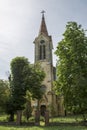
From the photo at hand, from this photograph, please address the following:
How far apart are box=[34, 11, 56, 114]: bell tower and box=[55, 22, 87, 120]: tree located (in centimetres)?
2477

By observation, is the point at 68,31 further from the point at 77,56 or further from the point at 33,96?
the point at 33,96

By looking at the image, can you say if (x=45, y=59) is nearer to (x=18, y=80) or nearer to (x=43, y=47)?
(x=43, y=47)

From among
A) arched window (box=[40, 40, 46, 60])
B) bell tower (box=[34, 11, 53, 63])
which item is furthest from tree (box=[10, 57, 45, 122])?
arched window (box=[40, 40, 46, 60])

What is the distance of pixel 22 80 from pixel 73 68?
1316cm

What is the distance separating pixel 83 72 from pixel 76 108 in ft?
12.3

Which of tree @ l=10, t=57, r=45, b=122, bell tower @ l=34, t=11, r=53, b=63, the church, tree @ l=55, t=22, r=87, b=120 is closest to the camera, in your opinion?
tree @ l=55, t=22, r=87, b=120

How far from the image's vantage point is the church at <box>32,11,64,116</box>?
51.2m

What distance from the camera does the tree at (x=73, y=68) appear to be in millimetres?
24672

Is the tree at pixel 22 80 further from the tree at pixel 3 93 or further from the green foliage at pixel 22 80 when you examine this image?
the tree at pixel 3 93

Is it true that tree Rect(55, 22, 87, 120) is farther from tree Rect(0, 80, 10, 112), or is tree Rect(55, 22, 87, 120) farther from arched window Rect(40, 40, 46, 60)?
arched window Rect(40, 40, 46, 60)

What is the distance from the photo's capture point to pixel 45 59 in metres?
54.9

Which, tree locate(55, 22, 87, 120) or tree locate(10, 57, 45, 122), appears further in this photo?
tree locate(10, 57, 45, 122)

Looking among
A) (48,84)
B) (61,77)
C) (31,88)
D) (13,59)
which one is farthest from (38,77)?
(48,84)

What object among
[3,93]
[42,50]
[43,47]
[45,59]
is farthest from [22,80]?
[43,47]
